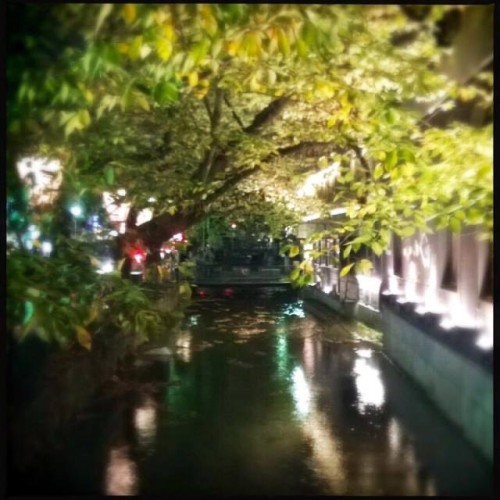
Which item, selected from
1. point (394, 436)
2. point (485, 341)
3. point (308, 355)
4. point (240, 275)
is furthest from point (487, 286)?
point (240, 275)

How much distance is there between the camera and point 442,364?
18.6 feet

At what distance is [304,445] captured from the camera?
565 cm

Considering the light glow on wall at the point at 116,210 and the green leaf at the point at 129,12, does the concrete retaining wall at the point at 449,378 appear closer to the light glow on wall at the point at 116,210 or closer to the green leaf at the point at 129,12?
the light glow on wall at the point at 116,210

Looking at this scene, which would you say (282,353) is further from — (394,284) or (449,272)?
(449,272)

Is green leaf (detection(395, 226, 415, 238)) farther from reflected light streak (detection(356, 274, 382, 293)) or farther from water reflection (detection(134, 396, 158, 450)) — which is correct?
water reflection (detection(134, 396, 158, 450))

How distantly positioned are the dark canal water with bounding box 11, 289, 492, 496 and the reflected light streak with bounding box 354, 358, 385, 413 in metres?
0.01

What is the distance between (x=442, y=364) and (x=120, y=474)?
2911 mm

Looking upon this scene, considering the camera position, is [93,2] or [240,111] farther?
[240,111]

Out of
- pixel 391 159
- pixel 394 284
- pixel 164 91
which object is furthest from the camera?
pixel 394 284

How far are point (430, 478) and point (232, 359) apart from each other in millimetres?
1964

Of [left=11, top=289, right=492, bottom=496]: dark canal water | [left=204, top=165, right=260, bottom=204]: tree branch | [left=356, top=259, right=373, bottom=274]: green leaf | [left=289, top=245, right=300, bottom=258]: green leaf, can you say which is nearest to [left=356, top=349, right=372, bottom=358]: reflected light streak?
[left=11, top=289, right=492, bottom=496]: dark canal water

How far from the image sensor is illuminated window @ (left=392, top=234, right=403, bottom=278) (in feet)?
19.7
